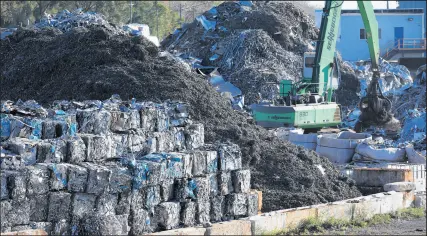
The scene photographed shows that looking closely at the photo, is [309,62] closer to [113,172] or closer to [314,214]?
[314,214]

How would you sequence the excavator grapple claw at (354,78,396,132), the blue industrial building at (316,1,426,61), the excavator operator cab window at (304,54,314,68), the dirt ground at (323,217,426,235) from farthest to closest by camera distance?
the blue industrial building at (316,1,426,61) → the excavator grapple claw at (354,78,396,132) → the excavator operator cab window at (304,54,314,68) → the dirt ground at (323,217,426,235)

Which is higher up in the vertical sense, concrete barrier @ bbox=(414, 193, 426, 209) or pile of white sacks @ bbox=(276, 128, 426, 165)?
pile of white sacks @ bbox=(276, 128, 426, 165)

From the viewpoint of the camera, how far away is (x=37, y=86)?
621 inches

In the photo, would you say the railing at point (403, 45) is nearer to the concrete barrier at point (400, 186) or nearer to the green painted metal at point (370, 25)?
the green painted metal at point (370, 25)

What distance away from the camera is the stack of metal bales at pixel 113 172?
902 cm

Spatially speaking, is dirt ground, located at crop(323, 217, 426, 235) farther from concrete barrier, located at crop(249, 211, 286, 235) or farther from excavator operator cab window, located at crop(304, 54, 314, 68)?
excavator operator cab window, located at crop(304, 54, 314, 68)

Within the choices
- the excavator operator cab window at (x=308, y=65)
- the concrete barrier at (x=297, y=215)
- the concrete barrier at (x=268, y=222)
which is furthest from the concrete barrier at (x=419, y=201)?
the excavator operator cab window at (x=308, y=65)

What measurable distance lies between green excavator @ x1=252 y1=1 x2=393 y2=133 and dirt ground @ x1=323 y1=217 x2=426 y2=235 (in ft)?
31.8

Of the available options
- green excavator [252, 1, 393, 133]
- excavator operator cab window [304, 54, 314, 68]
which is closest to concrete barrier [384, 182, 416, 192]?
green excavator [252, 1, 393, 133]

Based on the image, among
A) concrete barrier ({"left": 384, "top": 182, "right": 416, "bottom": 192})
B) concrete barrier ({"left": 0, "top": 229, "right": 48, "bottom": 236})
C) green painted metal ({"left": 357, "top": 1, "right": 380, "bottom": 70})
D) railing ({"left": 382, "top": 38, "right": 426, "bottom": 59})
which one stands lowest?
concrete barrier ({"left": 0, "top": 229, "right": 48, "bottom": 236})

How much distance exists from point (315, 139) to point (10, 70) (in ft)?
20.9

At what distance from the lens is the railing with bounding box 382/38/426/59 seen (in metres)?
44.6

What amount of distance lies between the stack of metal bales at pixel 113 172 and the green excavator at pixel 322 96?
10808 mm

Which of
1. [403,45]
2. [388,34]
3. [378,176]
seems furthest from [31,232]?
[388,34]
